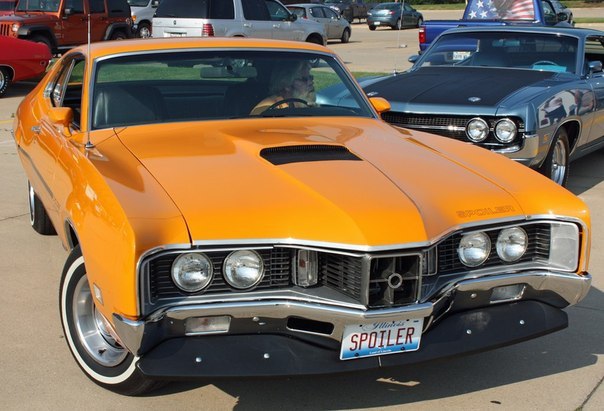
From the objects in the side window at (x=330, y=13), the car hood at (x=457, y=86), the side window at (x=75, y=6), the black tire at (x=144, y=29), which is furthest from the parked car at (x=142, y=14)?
the car hood at (x=457, y=86)

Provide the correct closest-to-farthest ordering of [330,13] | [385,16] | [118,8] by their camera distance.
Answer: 1. [118,8]
2. [330,13]
3. [385,16]

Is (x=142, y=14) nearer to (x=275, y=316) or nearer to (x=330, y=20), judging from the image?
(x=330, y=20)

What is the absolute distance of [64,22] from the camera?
19.0 meters

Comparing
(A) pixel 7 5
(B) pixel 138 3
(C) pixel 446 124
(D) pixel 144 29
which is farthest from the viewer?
(B) pixel 138 3

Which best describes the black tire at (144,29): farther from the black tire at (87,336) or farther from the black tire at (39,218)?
the black tire at (87,336)

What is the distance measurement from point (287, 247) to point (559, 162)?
16.6ft

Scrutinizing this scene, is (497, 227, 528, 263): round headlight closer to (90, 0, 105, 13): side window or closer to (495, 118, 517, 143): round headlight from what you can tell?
(495, 118, 517, 143): round headlight

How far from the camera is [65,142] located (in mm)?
4633

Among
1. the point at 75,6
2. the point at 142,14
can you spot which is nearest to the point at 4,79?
the point at 75,6

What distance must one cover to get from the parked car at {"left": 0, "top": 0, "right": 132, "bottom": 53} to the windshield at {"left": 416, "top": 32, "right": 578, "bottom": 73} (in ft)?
36.5

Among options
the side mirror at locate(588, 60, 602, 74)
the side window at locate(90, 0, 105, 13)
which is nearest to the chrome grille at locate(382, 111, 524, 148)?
the side mirror at locate(588, 60, 602, 74)

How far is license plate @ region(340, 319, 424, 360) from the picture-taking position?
336 cm

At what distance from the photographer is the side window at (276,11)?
786 inches

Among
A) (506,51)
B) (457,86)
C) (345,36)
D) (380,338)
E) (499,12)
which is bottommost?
(345,36)
